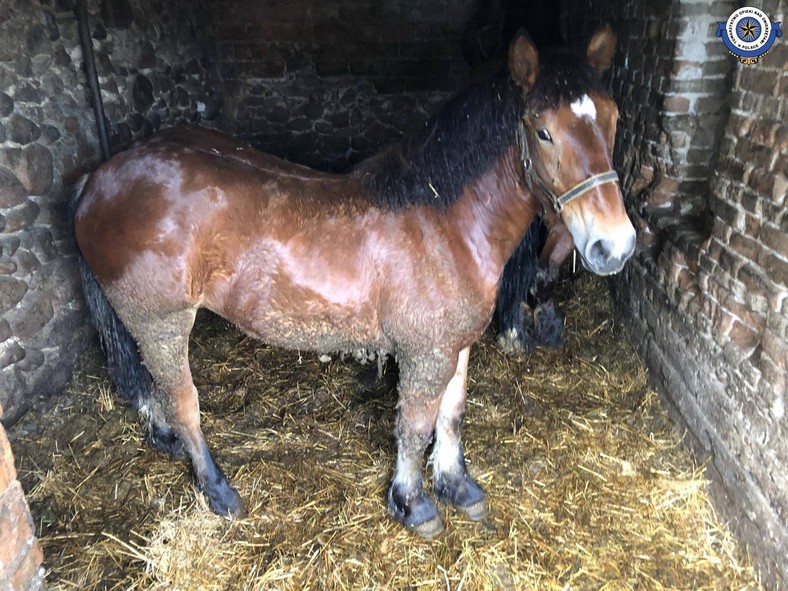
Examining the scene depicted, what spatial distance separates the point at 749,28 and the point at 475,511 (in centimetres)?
226

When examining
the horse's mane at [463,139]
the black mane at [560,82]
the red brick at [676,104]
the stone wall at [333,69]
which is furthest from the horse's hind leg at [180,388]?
the stone wall at [333,69]

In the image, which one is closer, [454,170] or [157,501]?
[454,170]

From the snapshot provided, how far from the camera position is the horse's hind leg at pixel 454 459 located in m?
2.50

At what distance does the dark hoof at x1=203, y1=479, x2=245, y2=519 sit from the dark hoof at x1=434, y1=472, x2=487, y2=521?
0.90 m

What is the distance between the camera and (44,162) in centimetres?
301

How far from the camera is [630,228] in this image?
5.89 ft

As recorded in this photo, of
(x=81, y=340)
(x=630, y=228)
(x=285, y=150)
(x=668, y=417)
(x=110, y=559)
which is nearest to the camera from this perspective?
(x=630, y=228)

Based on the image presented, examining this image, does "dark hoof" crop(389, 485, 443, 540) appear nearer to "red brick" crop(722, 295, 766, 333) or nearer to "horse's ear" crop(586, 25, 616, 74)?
"red brick" crop(722, 295, 766, 333)

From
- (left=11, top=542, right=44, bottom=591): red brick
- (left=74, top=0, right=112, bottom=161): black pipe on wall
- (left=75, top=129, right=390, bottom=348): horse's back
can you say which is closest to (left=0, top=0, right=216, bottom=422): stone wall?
(left=74, top=0, right=112, bottom=161): black pipe on wall

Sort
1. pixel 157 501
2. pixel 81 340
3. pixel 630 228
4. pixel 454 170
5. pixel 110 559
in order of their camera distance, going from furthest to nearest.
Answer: pixel 81 340, pixel 157 501, pixel 110 559, pixel 454 170, pixel 630 228

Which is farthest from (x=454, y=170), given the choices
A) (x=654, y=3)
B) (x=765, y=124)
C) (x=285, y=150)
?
(x=285, y=150)

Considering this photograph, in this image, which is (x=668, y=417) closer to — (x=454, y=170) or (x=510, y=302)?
(x=510, y=302)

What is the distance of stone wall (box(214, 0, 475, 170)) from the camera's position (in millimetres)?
5430

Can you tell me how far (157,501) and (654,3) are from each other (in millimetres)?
3595
